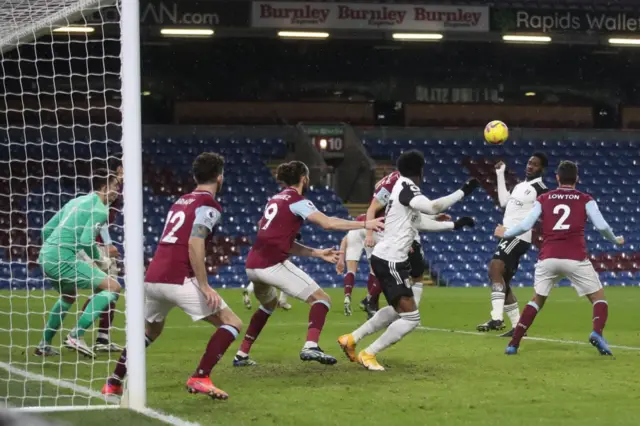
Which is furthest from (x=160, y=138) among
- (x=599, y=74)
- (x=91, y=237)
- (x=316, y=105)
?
(x=91, y=237)

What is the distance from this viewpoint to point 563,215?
1070cm

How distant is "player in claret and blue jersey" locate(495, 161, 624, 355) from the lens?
1060cm

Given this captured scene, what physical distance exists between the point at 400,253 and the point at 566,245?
81.7 inches

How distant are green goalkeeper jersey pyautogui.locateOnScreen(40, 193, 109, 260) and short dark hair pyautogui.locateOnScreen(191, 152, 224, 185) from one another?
2631 millimetres

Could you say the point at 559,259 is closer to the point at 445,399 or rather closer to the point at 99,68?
the point at 445,399

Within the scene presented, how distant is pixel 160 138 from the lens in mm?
31125

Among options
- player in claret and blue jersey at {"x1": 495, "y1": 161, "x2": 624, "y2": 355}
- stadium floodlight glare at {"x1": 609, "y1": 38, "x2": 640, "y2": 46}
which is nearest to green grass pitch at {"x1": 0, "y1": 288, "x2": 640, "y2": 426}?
player in claret and blue jersey at {"x1": 495, "y1": 161, "x2": 624, "y2": 355}

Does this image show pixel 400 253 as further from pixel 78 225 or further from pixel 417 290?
pixel 78 225

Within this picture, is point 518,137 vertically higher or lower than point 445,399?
higher

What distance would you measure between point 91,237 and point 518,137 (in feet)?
82.0

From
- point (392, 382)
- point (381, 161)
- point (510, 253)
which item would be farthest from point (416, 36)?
point (392, 382)

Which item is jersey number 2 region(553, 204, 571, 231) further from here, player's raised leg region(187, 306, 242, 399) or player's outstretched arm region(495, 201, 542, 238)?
player's raised leg region(187, 306, 242, 399)

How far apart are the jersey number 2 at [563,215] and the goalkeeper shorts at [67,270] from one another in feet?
14.9

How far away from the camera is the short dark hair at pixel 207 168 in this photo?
25.6 feet
